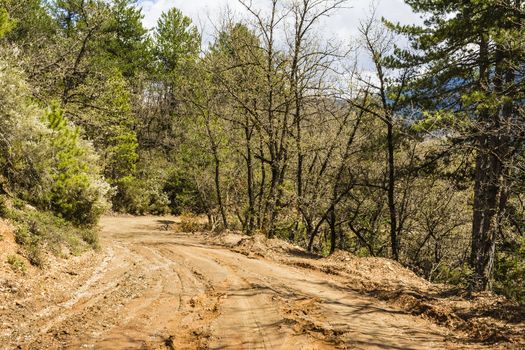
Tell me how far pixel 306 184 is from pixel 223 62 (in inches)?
276

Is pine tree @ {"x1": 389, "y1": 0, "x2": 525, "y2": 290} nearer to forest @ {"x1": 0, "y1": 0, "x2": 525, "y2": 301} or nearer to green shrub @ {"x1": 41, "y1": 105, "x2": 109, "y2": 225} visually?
forest @ {"x1": 0, "y1": 0, "x2": 525, "y2": 301}

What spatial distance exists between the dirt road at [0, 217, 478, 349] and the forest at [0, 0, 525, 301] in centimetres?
200

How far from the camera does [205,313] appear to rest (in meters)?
7.07

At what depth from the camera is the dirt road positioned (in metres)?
5.88

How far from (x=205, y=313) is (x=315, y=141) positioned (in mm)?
12427

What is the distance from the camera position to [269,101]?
17719 millimetres

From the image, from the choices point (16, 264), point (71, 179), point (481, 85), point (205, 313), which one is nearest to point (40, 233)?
point (16, 264)

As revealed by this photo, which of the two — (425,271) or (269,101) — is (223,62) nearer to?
(269,101)

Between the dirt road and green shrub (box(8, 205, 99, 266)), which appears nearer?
the dirt road

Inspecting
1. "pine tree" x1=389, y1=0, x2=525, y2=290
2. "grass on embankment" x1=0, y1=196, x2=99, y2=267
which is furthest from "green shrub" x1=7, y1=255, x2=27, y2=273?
"pine tree" x1=389, y1=0, x2=525, y2=290

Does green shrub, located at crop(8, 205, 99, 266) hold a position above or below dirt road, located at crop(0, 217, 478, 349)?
above

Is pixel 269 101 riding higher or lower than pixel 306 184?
higher

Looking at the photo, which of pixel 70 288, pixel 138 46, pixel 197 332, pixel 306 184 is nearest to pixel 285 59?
pixel 306 184

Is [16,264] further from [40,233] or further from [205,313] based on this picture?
[205,313]
